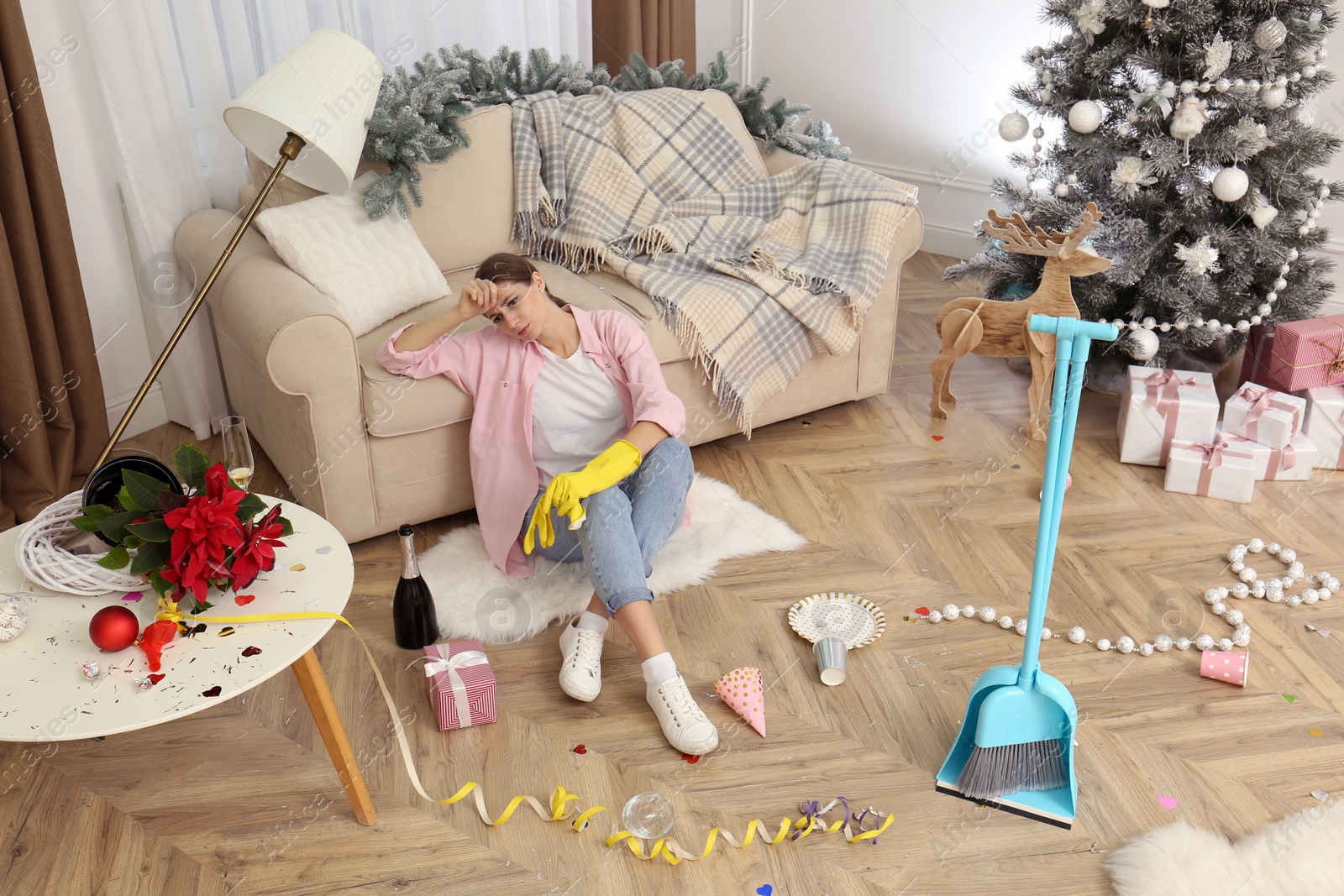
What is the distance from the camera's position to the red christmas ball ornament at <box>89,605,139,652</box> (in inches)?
53.2

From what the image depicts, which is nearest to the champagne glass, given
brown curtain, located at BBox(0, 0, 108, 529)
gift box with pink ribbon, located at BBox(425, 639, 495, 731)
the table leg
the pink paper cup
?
the table leg

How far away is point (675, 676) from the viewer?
70.2 inches

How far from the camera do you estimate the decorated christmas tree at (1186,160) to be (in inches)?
97.3

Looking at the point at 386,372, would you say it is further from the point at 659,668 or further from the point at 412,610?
the point at 659,668

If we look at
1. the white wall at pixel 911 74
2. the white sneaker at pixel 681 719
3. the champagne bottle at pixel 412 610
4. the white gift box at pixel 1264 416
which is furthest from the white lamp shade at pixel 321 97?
the white wall at pixel 911 74

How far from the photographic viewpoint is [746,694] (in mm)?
1815

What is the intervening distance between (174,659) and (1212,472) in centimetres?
218

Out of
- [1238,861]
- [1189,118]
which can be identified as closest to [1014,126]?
[1189,118]

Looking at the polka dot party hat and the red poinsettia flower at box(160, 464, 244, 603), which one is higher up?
the red poinsettia flower at box(160, 464, 244, 603)

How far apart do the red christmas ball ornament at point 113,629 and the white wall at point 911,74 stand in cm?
323

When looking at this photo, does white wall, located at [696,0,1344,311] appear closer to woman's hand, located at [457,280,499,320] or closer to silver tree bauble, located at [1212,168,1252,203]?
silver tree bauble, located at [1212,168,1252,203]

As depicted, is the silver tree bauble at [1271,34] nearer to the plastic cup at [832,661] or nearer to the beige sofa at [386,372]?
the beige sofa at [386,372]

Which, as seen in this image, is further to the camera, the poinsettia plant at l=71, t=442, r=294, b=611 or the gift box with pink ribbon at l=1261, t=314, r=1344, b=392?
the gift box with pink ribbon at l=1261, t=314, r=1344, b=392

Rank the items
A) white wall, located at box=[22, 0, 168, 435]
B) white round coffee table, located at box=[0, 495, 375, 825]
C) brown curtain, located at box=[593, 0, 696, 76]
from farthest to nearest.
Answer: brown curtain, located at box=[593, 0, 696, 76] < white wall, located at box=[22, 0, 168, 435] < white round coffee table, located at box=[0, 495, 375, 825]
